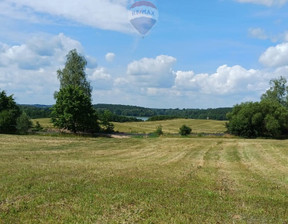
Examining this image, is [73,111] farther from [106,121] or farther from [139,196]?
[139,196]

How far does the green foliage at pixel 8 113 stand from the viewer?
166ft

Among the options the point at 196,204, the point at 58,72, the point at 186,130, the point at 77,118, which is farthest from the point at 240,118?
the point at 196,204

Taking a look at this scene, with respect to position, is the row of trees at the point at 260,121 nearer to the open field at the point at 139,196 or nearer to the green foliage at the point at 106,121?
the green foliage at the point at 106,121

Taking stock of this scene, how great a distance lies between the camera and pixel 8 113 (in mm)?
51406

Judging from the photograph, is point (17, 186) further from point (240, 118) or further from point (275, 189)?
point (240, 118)

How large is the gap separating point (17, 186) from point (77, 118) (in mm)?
40348

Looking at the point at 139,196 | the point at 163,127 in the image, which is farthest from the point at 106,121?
the point at 139,196

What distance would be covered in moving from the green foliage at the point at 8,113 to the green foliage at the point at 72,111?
7.45 m

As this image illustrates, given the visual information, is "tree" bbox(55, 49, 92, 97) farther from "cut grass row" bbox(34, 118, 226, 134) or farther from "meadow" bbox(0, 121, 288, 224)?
"meadow" bbox(0, 121, 288, 224)

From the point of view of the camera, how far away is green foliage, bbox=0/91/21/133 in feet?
166

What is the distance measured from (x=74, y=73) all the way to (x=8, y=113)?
16.7m

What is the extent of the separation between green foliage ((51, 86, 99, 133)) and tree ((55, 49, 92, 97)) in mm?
10327

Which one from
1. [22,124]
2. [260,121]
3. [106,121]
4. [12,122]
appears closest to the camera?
[22,124]

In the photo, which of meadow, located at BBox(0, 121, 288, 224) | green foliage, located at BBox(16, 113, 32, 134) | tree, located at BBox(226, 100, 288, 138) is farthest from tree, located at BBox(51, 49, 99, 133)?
meadow, located at BBox(0, 121, 288, 224)
